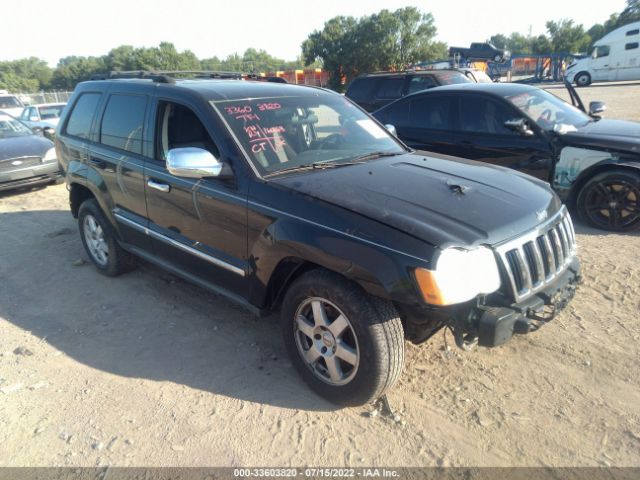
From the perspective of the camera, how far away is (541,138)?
19.3ft

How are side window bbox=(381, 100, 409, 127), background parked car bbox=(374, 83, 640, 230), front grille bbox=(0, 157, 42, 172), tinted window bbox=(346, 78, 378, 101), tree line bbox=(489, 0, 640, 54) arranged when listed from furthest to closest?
tree line bbox=(489, 0, 640, 54) → tinted window bbox=(346, 78, 378, 101) → front grille bbox=(0, 157, 42, 172) → side window bbox=(381, 100, 409, 127) → background parked car bbox=(374, 83, 640, 230)

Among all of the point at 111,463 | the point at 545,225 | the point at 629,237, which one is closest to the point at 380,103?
the point at 629,237

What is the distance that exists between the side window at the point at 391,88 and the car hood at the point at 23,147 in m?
6.97

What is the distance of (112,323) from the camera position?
4.05 metres

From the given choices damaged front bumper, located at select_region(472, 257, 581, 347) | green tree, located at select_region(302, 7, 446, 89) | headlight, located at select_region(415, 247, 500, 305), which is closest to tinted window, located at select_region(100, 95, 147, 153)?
headlight, located at select_region(415, 247, 500, 305)

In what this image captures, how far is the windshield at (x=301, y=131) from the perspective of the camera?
3.33 metres

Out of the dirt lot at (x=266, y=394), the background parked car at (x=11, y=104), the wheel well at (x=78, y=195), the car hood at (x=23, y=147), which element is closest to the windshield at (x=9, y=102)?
the background parked car at (x=11, y=104)

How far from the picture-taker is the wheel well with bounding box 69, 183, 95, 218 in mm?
5027

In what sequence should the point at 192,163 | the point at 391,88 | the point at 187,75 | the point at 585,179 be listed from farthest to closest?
the point at 391,88 → the point at 585,179 → the point at 187,75 → the point at 192,163

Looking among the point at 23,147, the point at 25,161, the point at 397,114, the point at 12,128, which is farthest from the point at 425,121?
the point at 12,128

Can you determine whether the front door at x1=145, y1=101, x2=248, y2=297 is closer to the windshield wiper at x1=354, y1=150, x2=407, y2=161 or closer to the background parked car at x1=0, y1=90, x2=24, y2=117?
the windshield wiper at x1=354, y1=150, x2=407, y2=161

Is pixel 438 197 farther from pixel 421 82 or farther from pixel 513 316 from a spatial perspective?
pixel 421 82

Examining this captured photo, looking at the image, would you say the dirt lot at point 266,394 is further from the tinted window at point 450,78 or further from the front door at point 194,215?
the tinted window at point 450,78

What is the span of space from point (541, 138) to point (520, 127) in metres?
0.29
